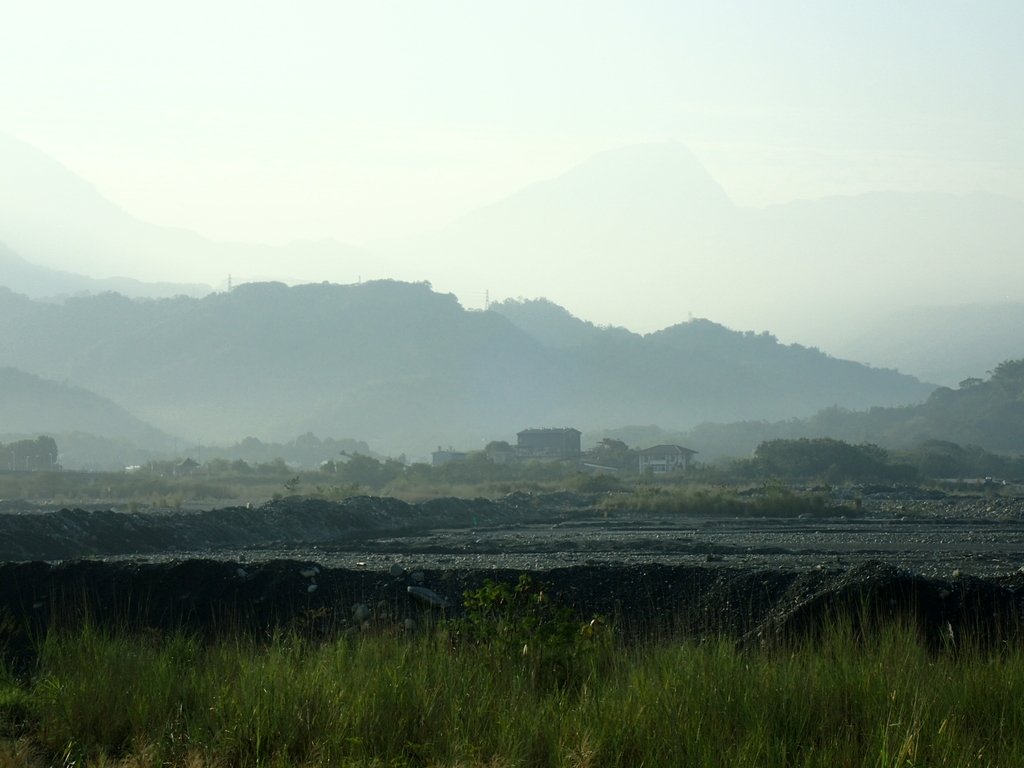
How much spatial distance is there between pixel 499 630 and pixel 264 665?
6.30 feet

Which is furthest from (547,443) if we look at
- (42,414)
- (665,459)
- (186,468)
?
(42,414)

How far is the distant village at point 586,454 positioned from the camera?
9569 cm

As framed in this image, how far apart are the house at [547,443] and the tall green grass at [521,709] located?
101845 mm

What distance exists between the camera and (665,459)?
9606cm

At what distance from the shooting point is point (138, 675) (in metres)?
8.93

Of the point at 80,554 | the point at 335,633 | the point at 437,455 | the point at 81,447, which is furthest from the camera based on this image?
the point at 81,447

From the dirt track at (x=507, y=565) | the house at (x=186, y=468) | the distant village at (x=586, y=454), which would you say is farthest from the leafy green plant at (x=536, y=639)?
the house at (x=186, y=468)

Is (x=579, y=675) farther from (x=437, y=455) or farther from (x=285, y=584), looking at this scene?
(x=437, y=455)

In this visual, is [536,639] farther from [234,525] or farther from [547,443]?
[547,443]

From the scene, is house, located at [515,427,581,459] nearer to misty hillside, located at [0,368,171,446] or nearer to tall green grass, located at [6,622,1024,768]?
misty hillside, located at [0,368,171,446]

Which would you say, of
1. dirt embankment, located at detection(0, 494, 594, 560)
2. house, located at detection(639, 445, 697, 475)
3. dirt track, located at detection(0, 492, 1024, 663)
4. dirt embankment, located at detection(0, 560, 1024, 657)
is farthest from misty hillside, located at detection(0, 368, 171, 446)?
dirt embankment, located at detection(0, 560, 1024, 657)

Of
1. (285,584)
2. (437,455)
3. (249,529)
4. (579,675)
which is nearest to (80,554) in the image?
(249,529)

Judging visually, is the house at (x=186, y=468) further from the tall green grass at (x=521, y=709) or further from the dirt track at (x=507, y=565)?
the tall green grass at (x=521, y=709)

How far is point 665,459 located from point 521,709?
89.4 meters
